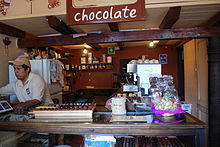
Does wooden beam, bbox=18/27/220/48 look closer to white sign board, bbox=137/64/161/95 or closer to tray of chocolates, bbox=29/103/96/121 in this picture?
white sign board, bbox=137/64/161/95

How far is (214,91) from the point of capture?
294 centimetres

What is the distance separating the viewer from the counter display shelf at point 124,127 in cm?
118

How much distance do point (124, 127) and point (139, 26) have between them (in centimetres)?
294

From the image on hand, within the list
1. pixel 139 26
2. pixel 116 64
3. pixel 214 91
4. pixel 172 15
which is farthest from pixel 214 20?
pixel 116 64

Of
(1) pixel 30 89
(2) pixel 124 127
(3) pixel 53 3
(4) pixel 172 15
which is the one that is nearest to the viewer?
(2) pixel 124 127

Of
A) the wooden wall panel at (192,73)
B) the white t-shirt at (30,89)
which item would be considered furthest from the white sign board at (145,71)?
the white t-shirt at (30,89)

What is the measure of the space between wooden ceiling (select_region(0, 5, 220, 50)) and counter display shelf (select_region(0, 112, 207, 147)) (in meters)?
2.03

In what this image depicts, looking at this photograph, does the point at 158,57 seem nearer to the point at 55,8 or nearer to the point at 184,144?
the point at 55,8

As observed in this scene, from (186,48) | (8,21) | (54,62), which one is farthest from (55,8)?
(186,48)

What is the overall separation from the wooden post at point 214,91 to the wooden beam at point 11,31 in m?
3.98

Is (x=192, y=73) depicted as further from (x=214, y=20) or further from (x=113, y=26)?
(x=113, y=26)

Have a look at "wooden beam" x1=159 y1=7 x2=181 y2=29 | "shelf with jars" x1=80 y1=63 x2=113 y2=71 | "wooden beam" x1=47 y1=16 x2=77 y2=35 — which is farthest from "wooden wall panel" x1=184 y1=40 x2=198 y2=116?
"wooden beam" x1=47 y1=16 x2=77 y2=35

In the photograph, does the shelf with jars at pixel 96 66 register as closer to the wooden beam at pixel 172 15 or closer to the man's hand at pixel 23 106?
the wooden beam at pixel 172 15

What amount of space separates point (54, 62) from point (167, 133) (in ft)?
11.3
